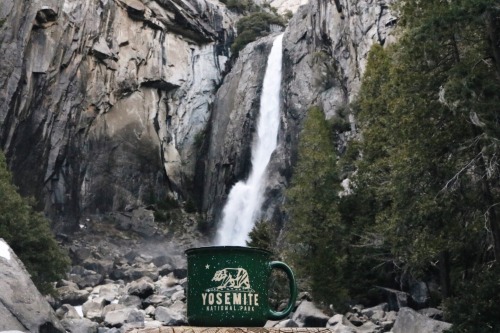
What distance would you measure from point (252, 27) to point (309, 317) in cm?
3768

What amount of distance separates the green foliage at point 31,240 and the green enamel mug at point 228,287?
25.1m

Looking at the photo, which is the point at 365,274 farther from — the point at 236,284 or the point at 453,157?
the point at 236,284

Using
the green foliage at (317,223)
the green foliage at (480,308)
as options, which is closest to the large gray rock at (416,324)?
the green foliage at (480,308)

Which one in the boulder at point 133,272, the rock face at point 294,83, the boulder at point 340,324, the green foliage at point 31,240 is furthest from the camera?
the rock face at point 294,83

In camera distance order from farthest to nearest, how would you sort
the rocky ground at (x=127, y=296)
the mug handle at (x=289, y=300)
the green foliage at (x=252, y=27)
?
the green foliage at (x=252, y=27)
the rocky ground at (x=127, y=296)
the mug handle at (x=289, y=300)

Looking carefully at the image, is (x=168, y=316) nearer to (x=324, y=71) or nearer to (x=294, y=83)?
(x=324, y=71)

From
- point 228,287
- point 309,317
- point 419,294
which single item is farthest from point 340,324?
point 228,287

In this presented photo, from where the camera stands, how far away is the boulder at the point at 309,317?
21578 mm

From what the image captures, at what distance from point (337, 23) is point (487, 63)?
89.9 ft

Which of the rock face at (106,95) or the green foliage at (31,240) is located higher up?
the rock face at (106,95)

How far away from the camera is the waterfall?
146ft

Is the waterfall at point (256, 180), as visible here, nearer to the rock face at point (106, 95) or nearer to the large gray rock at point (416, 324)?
the rock face at point (106, 95)

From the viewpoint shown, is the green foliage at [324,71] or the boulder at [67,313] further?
the green foliage at [324,71]

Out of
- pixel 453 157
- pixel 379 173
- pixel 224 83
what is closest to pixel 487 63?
pixel 453 157
